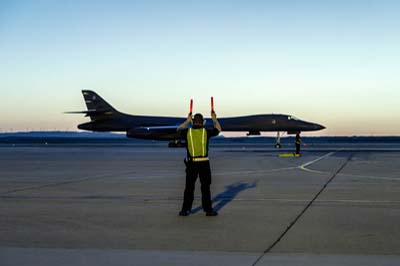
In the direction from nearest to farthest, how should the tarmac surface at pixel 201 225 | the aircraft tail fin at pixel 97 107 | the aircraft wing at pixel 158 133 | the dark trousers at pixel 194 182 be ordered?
the tarmac surface at pixel 201 225 → the dark trousers at pixel 194 182 → the aircraft wing at pixel 158 133 → the aircraft tail fin at pixel 97 107

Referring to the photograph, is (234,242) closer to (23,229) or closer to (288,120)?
(23,229)

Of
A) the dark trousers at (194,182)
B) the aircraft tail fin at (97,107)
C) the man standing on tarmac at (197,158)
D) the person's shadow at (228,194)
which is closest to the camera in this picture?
the dark trousers at (194,182)

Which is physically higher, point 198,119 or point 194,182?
point 198,119

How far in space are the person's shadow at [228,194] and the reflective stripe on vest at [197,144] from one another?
3.76ft

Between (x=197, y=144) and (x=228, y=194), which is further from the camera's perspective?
(x=228, y=194)

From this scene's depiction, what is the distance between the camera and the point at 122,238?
24.8 feet

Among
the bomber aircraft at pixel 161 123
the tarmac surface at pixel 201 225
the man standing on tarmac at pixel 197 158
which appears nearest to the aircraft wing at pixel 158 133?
the bomber aircraft at pixel 161 123

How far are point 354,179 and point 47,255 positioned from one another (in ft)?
40.2

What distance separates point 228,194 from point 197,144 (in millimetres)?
3481

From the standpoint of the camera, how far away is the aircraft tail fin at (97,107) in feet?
194

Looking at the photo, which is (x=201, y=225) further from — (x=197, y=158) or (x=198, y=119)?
(x=198, y=119)

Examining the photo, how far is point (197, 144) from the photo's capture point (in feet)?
32.6

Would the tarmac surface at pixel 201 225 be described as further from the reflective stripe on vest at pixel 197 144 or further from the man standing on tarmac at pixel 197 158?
the reflective stripe on vest at pixel 197 144

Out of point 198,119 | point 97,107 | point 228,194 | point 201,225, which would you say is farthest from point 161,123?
point 201,225
